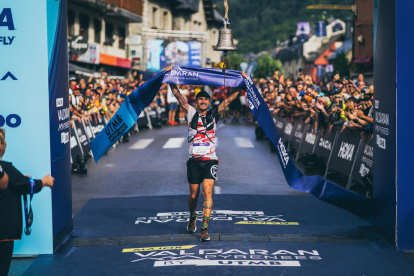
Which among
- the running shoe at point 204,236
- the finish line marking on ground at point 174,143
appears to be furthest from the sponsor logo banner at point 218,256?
the finish line marking on ground at point 174,143

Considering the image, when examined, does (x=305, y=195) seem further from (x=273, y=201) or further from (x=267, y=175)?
(x=267, y=175)

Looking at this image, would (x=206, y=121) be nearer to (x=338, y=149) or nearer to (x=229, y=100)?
(x=229, y=100)

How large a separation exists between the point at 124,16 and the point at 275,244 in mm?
35929

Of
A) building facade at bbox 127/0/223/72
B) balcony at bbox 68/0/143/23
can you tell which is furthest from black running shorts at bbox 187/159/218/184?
building facade at bbox 127/0/223/72

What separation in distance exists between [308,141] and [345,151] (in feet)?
11.3

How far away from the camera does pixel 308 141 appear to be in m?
16.2

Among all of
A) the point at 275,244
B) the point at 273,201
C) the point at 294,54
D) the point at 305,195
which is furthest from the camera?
the point at 294,54

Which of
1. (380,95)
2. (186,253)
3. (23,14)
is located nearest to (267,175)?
(380,95)

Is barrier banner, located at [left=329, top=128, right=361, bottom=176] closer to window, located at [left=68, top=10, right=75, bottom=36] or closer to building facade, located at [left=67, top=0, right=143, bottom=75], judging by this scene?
building facade, located at [left=67, top=0, right=143, bottom=75]

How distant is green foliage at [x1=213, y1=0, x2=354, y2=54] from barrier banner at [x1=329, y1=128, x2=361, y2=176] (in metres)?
141

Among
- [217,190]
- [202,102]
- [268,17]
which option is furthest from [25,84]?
[268,17]

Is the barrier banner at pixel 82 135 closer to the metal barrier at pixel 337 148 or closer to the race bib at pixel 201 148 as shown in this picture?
the metal barrier at pixel 337 148

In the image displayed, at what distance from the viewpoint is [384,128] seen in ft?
26.3

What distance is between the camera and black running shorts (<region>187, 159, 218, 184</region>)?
7.99 meters
